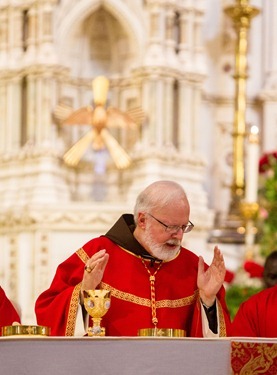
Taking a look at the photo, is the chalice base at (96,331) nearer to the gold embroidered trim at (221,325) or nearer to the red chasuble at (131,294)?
the red chasuble at (131,294)

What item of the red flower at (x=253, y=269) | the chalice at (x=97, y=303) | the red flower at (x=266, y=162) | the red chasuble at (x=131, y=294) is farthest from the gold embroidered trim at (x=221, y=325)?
the red flower at (x=266, y=162)

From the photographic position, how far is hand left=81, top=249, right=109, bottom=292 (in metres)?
6.08

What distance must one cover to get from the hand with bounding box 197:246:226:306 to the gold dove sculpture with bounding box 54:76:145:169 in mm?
5900

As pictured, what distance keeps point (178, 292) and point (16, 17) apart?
21.0 ft

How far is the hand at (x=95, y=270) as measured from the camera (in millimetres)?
6082

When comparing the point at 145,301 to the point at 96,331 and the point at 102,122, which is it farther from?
the point at 102,122

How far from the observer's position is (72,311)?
630 cm

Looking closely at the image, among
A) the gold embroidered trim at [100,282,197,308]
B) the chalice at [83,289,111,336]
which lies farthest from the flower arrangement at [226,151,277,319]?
the chalice at [83,289,111,336]

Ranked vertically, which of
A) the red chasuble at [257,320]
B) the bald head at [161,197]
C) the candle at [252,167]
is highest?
the candle at [252,167]

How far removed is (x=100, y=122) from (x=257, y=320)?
5772 millimetres

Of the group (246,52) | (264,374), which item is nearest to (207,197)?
(246,52)

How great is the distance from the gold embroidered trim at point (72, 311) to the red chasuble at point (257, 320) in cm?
89

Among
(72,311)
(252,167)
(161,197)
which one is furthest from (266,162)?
(72,311)

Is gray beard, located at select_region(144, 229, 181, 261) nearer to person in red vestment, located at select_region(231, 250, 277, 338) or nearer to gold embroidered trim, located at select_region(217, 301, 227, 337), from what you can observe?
gold embroidered trim, located at select_region(217, 301, 227, 337)
